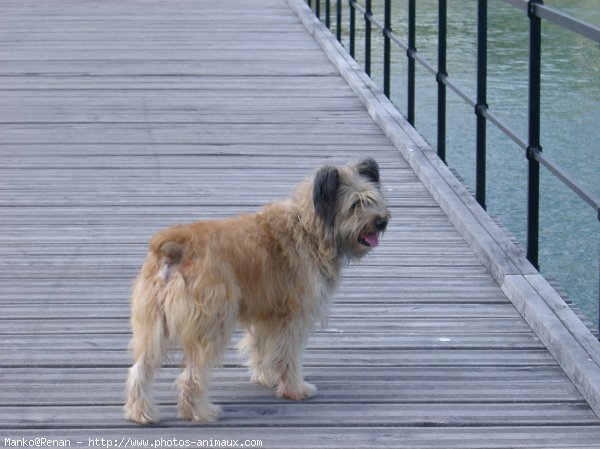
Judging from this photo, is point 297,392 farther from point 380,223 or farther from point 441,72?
point 441,72

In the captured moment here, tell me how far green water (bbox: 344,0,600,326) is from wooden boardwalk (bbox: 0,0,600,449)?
1.13 meters

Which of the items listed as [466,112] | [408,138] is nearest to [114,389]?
[408,138]

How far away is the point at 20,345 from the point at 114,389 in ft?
1.79

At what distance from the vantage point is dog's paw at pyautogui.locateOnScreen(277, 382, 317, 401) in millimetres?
3816

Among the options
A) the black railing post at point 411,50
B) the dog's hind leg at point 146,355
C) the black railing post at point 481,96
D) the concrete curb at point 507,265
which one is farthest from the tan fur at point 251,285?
the black railing post at point 411,50

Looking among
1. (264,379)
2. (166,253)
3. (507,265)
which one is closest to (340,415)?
(264,379)

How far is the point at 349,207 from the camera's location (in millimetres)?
3723

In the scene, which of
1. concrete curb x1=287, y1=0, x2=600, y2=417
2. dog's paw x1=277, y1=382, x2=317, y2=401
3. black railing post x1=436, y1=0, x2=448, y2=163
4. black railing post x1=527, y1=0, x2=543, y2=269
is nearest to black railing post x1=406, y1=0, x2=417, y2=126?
concrete curb x1=287, y1=0, x2=600, y2=417

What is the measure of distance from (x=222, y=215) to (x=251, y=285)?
7.17 feet

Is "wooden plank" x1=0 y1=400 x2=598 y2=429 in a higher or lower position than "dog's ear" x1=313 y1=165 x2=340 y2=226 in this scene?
lower

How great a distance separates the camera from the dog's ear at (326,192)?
3668mm

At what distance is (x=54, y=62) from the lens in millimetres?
10336

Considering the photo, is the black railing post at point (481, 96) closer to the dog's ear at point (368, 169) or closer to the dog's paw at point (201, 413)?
the dog's ear at point (368, 169)

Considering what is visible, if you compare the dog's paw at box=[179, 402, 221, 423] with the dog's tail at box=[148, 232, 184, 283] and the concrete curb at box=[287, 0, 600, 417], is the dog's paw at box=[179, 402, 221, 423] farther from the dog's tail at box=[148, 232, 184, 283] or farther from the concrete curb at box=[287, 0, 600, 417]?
the concrete curb at box=[287, 0, 600, 417]
